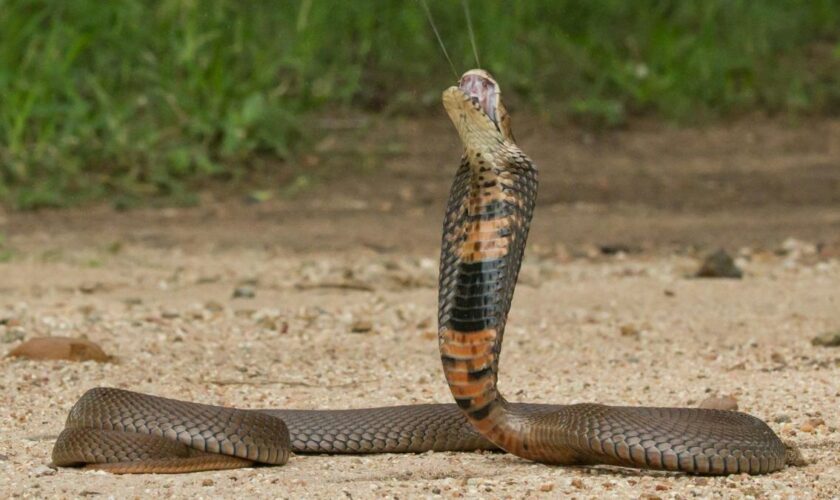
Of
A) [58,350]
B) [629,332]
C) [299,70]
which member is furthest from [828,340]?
[299,70]

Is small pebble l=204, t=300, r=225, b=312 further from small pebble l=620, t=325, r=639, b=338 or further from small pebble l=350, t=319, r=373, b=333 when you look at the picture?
small pebble l=620, t=325, r=639, b=338

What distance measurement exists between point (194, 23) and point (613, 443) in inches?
316

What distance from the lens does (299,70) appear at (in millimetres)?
12094


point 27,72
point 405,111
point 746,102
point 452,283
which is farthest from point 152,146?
point 452,283

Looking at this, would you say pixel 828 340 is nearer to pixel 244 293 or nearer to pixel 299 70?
pixel 244 293

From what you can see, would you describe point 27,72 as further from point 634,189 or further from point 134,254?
point 634,189

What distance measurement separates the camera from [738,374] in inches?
243

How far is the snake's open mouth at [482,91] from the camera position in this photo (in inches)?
153

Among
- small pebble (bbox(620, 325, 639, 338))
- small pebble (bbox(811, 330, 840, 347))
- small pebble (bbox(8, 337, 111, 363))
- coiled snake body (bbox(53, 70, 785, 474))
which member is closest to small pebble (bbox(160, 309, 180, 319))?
small pebble (bbox(8, 337, 111, 363))

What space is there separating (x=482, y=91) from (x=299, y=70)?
8.34m

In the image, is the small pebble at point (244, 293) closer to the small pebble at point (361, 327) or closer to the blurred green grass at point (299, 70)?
the small pebble at point (361, 327)

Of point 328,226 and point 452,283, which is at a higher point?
point 328,226

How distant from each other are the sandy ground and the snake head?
0.94 metres

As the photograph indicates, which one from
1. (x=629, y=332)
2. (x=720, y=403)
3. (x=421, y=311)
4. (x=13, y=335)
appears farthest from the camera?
(x=421, y=311)
